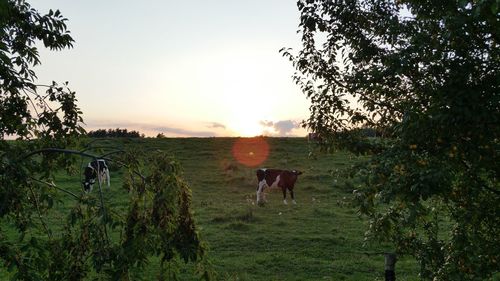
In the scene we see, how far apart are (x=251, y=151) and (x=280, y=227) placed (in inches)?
992

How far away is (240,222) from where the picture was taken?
21.4 meters

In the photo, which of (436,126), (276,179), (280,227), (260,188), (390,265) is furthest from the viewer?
(276,179)

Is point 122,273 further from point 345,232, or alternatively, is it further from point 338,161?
point 338,161

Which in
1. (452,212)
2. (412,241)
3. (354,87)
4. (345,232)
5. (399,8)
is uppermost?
(399,8)

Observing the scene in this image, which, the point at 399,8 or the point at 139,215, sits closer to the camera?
the point at 139,215

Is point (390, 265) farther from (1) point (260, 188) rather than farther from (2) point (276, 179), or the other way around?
(2) point (276, 179)

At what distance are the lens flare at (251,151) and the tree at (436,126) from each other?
30.3 m

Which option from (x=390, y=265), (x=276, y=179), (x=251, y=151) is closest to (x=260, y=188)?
(x=276, y=179)

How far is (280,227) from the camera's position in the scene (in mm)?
21547

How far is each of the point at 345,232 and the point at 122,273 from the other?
668 inches

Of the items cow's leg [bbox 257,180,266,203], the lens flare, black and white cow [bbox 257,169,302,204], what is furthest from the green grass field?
the lens flare

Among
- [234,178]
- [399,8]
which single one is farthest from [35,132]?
[234,178]

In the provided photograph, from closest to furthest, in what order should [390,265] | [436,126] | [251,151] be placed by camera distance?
1. [436,126]
2. [390,265]
3. [251,151]

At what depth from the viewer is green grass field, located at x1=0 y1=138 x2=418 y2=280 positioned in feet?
51.1
